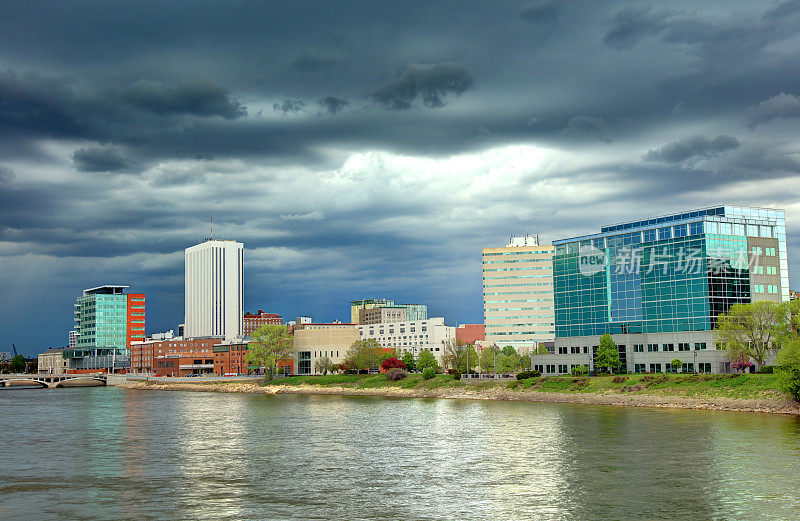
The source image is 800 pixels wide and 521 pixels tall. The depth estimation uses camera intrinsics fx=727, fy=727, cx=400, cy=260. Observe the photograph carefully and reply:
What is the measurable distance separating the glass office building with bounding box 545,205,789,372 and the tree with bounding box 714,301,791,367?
37.4 ft

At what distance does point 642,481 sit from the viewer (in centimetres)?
5016

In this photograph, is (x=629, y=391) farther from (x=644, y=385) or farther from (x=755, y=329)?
(x=755, y=329)

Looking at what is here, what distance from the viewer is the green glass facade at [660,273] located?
148 meters

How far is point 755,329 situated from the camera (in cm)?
12500

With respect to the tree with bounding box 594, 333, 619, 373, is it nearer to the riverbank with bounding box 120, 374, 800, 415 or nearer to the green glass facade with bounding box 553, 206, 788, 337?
the riverbank with bounding box 120, 374, 800, 415

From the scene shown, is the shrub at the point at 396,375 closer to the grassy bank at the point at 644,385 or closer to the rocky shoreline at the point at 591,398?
the rocky shoreline at the point at 591,398

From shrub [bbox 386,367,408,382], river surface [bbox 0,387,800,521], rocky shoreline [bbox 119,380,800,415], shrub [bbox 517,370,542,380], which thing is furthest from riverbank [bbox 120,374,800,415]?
river surface [bbox 0,387,800,521]

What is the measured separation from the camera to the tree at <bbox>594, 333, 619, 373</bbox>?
14212 centimetres

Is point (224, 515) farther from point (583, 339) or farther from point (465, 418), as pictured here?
point (583, 339)

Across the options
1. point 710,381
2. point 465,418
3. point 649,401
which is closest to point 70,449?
point 465,418

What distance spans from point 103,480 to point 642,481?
3878 cm

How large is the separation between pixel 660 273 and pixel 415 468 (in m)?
113

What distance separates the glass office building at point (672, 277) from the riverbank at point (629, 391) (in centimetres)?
1535

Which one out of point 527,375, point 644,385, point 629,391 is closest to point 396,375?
point 527,375
